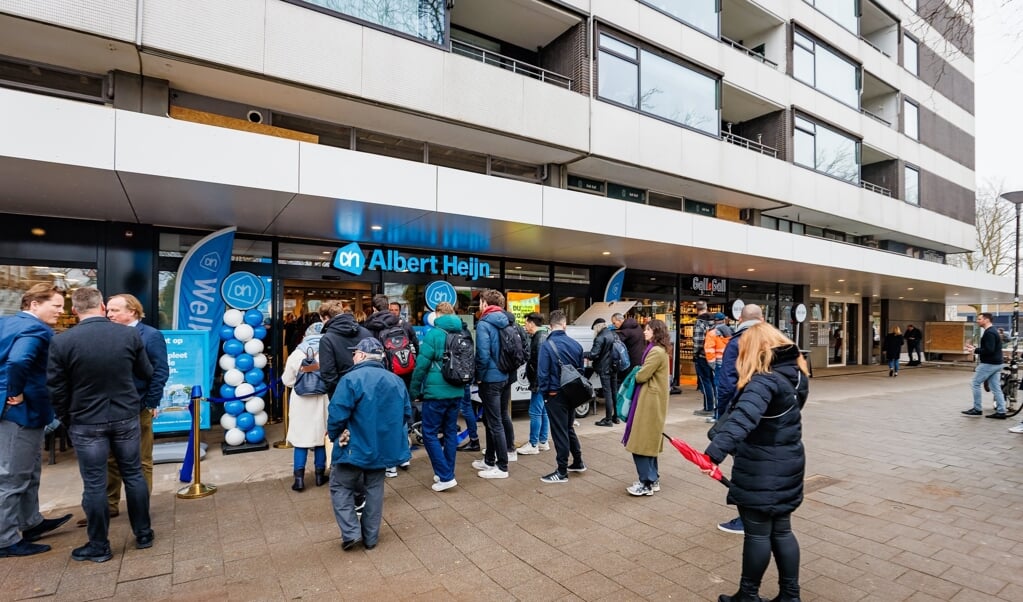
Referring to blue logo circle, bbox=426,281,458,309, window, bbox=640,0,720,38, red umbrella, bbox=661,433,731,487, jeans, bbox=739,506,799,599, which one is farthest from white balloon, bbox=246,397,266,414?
window, bbox=640,0,720,38

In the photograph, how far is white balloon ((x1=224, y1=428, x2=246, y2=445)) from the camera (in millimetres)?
6527

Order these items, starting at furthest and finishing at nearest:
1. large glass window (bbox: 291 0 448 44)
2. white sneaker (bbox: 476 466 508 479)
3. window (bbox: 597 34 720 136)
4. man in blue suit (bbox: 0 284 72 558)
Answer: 1. window (bbox: 597 34 720 136)
2. large glass window (bbox: 291 0 448 44)
3. white sneaker (bbox: 476 466 508 479)
4. man in blue suit (bbox: 0 284 72 558)

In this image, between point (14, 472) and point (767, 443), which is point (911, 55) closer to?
point (767, 443)

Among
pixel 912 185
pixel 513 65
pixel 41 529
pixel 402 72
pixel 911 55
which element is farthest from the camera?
pixel 911 55

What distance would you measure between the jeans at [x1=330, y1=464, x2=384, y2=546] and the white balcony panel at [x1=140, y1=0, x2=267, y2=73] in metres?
6.09

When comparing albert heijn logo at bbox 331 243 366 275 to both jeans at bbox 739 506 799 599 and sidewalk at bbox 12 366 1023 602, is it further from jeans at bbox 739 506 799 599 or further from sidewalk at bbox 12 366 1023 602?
jeans at bbox 739 506 799 599

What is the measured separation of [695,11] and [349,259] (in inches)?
440

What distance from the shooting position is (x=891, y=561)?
3.79 metres

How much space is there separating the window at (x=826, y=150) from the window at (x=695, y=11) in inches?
170

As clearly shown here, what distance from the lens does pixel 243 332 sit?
6.72m

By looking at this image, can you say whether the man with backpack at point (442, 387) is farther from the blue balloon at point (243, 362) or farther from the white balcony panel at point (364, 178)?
the blue balloon at point (243, 362)

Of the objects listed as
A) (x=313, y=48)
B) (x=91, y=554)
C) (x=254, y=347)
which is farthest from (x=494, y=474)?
(x=313, y=48)

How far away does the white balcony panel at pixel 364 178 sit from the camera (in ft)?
19.8

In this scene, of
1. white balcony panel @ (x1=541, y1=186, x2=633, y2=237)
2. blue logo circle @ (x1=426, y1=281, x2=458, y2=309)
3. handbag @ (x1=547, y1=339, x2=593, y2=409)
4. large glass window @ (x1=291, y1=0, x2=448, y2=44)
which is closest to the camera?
handbag @ (x1=547, y1=339, x2=593, y2=409)
